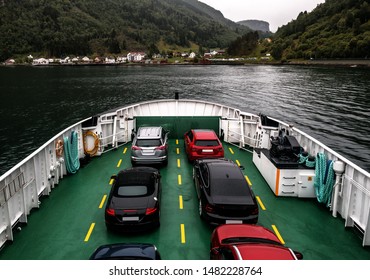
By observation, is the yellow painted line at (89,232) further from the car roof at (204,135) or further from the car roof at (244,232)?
the car roof at (204,135)

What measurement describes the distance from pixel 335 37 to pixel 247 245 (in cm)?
17703

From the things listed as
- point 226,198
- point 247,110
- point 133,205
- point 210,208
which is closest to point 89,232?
point 133,205

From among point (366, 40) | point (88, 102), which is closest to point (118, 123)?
point (88, 102)

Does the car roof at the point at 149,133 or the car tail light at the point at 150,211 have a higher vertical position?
the car roof at the point at 149,133

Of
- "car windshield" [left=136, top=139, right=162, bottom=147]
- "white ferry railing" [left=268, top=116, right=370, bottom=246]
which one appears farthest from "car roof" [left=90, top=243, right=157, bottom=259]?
"car windshield" [left=136, top=139, right=162, bottom=147]

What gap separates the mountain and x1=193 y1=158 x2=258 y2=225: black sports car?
145 metres

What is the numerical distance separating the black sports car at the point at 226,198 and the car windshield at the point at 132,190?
174 cm

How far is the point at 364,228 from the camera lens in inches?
319

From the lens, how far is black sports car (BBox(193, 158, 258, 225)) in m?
8.16

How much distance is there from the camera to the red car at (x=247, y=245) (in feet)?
18.1

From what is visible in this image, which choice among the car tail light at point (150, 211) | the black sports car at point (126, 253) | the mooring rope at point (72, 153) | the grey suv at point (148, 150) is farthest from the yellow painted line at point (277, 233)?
the mooring rope at point (72, 153)

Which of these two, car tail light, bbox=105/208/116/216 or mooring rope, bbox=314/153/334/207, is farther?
mooring rope, bbox=314/153/334/207

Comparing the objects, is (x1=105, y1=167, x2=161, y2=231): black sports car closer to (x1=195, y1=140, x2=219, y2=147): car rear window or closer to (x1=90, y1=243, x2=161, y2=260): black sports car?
(x1=90, y1=243, x2=161, y2=260): black sports car
